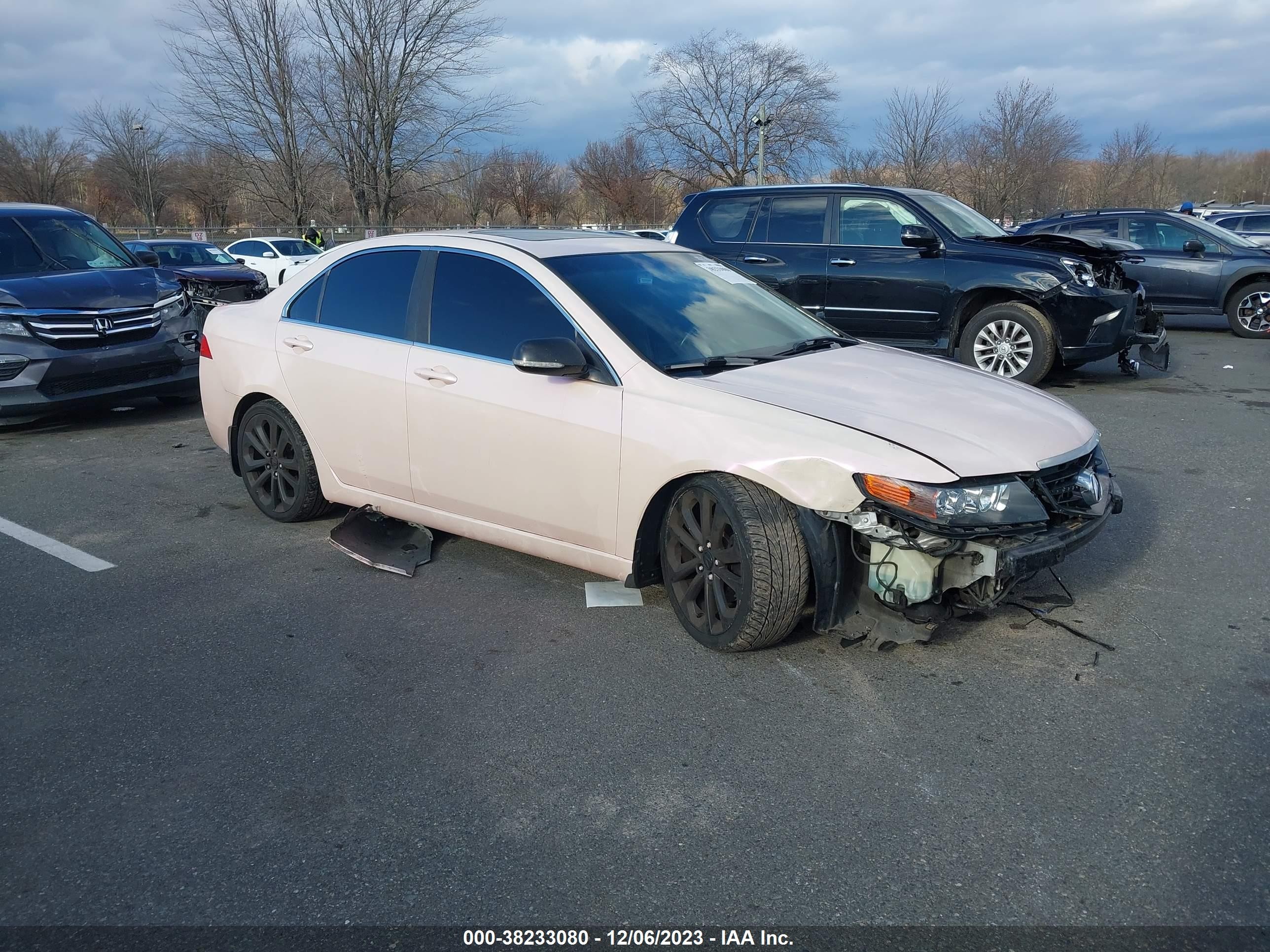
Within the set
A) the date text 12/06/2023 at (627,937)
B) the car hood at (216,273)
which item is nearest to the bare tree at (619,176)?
the car hood at (216,273)

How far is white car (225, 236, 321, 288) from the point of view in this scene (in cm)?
2475

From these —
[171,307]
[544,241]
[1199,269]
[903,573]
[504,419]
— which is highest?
[544,241]

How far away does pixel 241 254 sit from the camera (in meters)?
26.1

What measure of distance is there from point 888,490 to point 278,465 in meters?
3.52

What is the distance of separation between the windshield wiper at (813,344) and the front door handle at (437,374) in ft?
4.81

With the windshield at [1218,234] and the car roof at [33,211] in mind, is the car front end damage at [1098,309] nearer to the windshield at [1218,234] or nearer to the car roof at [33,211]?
the windshield at [1218,234]

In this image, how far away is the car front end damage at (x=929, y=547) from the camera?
3.46 metres

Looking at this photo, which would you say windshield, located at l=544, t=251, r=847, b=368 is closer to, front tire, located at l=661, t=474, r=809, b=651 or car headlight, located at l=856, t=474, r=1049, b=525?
front tire, located at l=661, t=474, r=809, b=651

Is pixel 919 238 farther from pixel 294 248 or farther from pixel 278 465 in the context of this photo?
pixel 294 248

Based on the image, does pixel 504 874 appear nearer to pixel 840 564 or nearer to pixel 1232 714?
pixel 840 564

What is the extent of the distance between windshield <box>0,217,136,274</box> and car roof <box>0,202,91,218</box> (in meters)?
0.07

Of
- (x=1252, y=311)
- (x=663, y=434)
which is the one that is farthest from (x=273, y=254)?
(x=663, y=434)

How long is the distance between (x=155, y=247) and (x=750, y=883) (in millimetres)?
17844

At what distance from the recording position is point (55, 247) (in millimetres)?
9008
